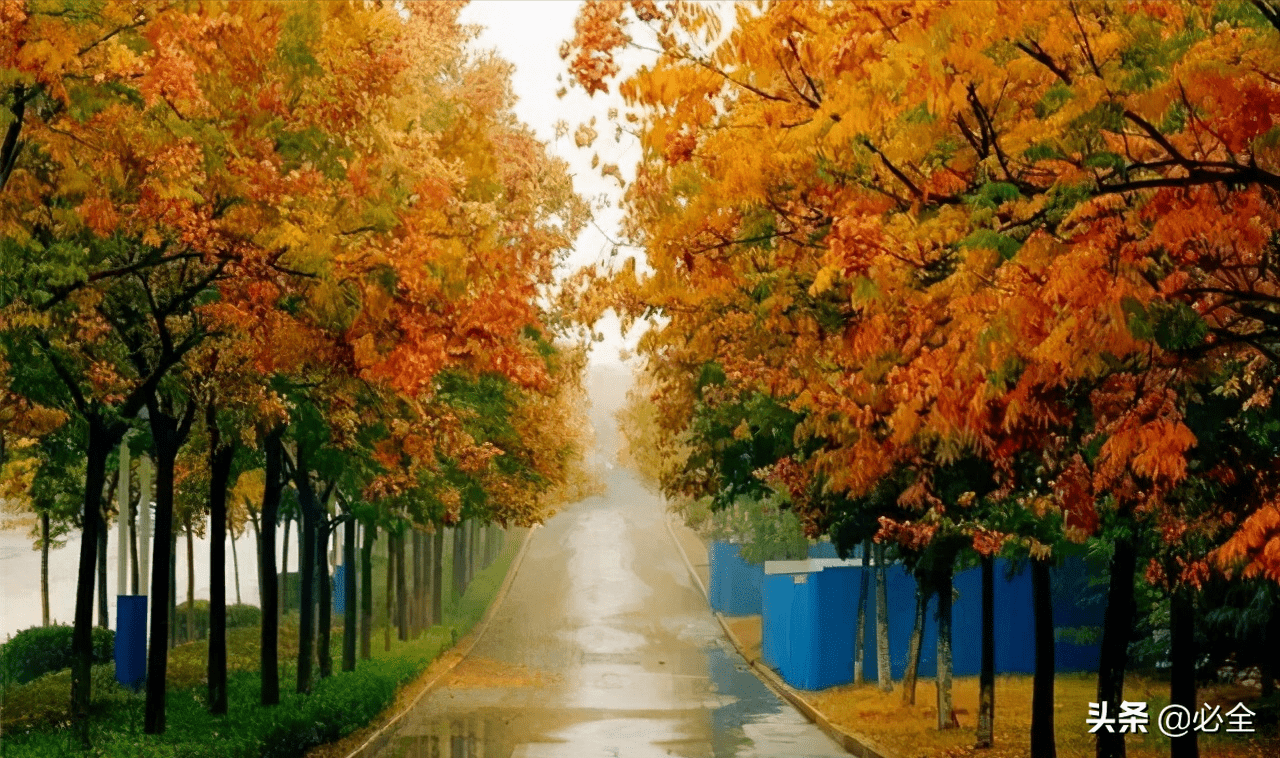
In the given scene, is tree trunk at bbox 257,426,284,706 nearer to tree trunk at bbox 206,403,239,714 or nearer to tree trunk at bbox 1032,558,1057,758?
tree trunk at bbox 206,403,239,714

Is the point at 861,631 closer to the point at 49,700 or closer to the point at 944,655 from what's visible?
the point at 944,655

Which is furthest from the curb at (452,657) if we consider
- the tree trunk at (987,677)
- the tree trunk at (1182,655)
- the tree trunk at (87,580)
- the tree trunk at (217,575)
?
the tree trunk at (1182,655)

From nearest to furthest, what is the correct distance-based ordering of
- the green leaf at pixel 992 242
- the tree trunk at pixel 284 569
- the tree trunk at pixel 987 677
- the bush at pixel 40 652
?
the green leaf at pixel 992 242 → the tree trunk at pixel 987 677 → the bush at pixel 40 652 → the tree trunk at pixel 284 569

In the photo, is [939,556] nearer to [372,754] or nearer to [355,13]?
[372,754]

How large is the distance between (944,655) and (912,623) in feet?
31.8

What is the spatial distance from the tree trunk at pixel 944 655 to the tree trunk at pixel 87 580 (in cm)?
1202

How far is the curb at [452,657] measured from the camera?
22406 mm

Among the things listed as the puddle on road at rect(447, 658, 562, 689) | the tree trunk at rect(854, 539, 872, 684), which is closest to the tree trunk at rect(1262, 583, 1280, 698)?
the tree trunk at rect(854, 539, 872, 684)

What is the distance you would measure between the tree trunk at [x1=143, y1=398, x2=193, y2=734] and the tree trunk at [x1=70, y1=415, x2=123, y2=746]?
2.09 ft

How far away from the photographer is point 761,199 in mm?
11906

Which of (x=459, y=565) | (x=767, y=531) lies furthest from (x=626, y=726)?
(x=459, y=565)

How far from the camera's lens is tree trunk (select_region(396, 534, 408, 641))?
4056 centimetres

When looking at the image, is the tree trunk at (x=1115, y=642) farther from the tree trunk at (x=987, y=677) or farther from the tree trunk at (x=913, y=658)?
the tree trunk at (x=913, y=658)

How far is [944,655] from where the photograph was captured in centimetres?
2384
